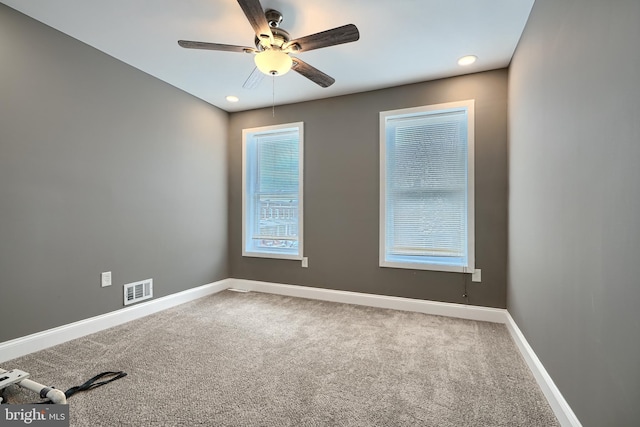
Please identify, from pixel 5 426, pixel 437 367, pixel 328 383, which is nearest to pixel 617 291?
pixel 437 367

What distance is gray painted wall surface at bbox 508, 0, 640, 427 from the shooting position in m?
0.98

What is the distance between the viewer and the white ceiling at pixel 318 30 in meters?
2.08

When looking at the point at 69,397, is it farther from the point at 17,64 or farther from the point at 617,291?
the point at 617,291

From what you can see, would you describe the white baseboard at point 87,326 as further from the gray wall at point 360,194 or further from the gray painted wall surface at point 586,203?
the gray painted wall surface at point 586,203

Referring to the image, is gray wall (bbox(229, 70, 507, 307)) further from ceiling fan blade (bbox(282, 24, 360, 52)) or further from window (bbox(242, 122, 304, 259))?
ceiling fan blade (bbox(282, 24, 360, 52))

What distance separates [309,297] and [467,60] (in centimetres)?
306

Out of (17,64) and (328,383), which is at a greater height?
(17,64)

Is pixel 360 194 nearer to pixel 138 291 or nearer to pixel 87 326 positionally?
pixel 138 291

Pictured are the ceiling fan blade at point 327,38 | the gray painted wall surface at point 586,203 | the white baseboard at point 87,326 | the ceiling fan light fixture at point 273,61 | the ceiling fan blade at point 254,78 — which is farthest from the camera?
the ceiling fan blade at point 254,78

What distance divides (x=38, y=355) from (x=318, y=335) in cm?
209

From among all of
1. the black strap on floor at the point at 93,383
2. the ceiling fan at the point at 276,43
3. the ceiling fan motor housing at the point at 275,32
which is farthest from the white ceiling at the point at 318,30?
the black strap on floor at the point at 93,383

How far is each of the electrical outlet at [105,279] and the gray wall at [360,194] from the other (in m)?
1.66

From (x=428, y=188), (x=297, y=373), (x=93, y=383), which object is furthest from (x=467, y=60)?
(x=93, y=383)

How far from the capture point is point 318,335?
2598 millimetres
